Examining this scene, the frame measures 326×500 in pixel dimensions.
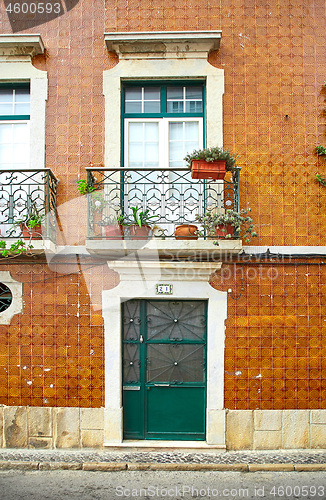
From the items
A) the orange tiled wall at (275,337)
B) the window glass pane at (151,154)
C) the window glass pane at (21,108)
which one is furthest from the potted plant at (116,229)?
the window glass pane at (21,108)

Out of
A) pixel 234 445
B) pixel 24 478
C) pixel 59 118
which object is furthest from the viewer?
pixel 59 118

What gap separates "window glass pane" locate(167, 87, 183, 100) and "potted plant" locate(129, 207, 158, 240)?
2.10 metres

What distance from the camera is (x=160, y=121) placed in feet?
21.7

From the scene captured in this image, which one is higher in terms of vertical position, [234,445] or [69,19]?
[69,19]

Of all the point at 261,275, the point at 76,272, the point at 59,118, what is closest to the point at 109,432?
the point at 76,272

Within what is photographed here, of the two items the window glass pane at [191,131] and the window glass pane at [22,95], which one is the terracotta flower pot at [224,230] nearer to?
the window glass pane at [191,131]

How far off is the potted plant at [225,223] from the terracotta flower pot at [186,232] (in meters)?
0.15

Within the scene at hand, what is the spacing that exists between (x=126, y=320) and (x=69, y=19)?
497 centimetres

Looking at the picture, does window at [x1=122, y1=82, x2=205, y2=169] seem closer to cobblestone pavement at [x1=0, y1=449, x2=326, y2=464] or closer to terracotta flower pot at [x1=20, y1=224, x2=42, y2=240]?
terracotta flower pot at [x1=20, y1=224, x2=42, y2=240]

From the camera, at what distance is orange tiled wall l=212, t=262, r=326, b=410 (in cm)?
608

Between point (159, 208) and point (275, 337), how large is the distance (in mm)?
2625

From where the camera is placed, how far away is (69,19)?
260 inches

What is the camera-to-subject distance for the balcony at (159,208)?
19.1 feet

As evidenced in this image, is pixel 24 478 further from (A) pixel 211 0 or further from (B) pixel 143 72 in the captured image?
(A) pixel 211 0
